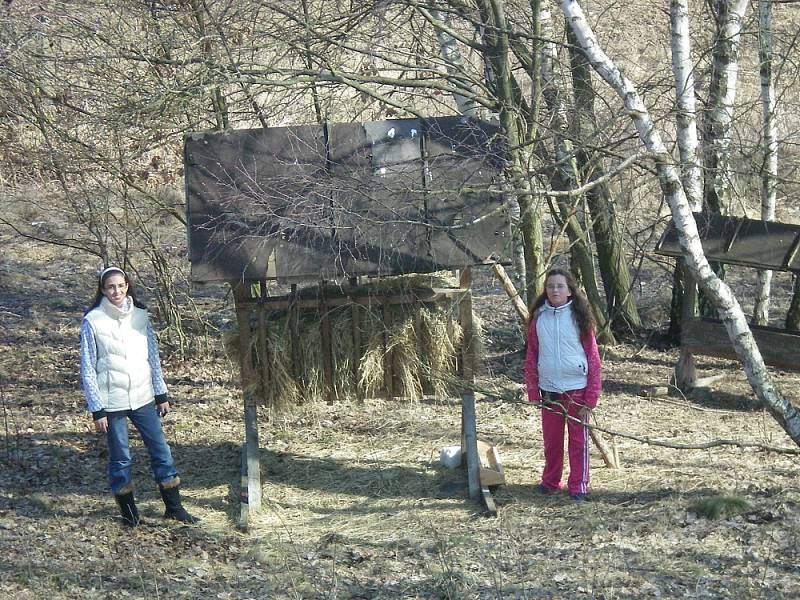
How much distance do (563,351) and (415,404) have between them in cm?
325

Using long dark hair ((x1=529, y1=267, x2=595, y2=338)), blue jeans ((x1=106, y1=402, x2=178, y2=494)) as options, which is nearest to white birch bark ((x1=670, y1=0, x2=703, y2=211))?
long dark hair ((x1=529, y1=267, x2=595, y2=338))

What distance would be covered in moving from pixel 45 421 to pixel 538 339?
5.07m

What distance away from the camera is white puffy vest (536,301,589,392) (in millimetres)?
6746

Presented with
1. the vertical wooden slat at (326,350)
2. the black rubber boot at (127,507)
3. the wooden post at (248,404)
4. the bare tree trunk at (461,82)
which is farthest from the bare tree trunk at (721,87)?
the black rubber boot at (127,507)

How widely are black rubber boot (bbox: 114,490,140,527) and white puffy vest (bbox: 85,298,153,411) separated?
66 cm

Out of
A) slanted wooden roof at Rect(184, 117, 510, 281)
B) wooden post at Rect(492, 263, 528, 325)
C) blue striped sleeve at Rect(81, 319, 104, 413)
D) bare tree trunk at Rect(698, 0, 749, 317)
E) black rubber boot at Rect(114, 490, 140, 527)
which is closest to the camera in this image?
blue striped sleeve at Rect(81, 319, 104, 413)

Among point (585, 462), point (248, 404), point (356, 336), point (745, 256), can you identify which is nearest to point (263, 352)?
point (248, 404)

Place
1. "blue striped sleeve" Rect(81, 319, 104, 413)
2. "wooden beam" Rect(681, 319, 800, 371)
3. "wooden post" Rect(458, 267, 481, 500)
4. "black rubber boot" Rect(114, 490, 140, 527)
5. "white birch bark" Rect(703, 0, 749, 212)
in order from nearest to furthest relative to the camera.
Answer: "blue striped sleeve" Rect(81, 319, 104, 413), "black rubber boot" Rect(114, 490, 140, 527), "wooden post" Rect(458, 267, 481, 500), "white birch bark" Rect(703, 0, 749, 212), "wooden beam" Rect(681, 319, 800, 371)

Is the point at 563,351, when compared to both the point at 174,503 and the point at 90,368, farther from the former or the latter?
the point at 90,368

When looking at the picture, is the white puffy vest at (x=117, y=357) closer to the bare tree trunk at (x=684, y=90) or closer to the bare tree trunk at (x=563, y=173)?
the bare tree trunk at (x=563, y=173)

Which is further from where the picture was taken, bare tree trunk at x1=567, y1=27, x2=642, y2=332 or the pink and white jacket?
bare tree trunk at x1=567, y1=27, x2=642, y2=332

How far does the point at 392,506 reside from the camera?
7.38 m

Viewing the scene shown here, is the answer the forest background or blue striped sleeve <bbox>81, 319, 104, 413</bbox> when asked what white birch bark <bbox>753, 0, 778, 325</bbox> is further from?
blue striped sleeve <bbox>81, 319, 104, 413</bbox>

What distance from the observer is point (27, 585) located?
5.77 m
